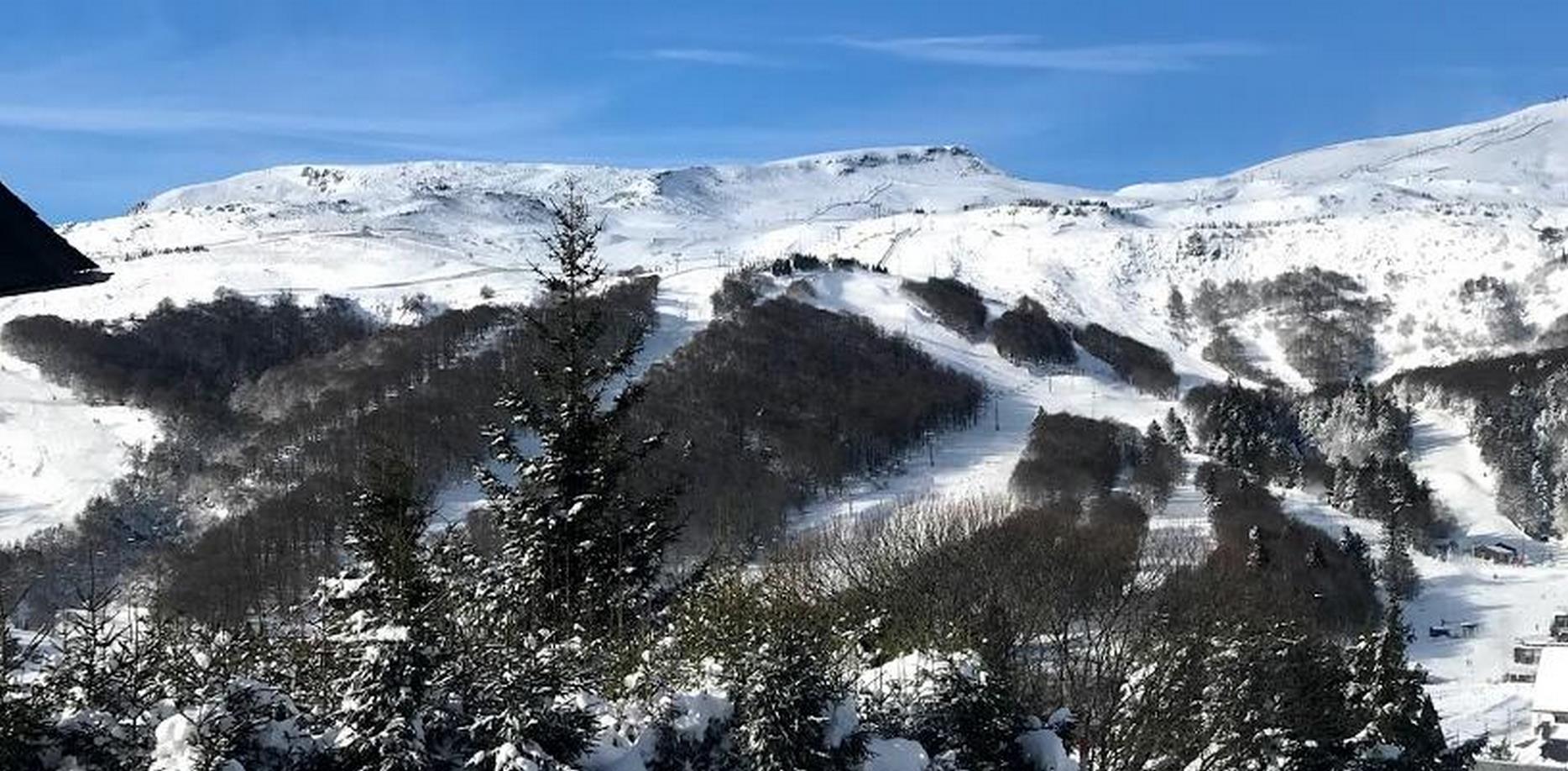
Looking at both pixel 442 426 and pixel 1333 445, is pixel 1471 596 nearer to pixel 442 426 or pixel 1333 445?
pixel 1333 445

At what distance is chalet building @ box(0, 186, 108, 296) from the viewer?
6039 mm

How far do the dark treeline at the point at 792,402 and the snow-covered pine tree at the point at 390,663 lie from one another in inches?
4001

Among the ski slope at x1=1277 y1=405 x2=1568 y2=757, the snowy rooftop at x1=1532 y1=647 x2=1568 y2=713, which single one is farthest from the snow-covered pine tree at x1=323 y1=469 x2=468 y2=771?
the snowy rooftop at x1=1532 y1=647 x2=1568 y2=713

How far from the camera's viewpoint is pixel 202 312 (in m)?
196

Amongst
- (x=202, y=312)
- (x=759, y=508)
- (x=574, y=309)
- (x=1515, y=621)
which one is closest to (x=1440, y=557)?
(x=1515, y=621)

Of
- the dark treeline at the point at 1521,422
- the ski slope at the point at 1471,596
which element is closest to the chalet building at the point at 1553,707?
the ski slope at the point at 1471,596

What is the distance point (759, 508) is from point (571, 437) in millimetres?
96629

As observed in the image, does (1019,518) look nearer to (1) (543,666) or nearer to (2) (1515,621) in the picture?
(1) (543,666)

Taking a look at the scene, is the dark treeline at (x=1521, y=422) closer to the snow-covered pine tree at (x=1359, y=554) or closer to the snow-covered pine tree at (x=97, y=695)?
the snow-covered pine tree at (x=1359, y=554)

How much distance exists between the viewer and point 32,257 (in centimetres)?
619

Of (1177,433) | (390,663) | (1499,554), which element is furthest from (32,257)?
(1177,433)

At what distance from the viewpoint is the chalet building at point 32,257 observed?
6039 millimetres

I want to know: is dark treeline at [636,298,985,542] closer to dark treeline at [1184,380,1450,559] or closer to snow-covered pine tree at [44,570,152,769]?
dark treeline at [1184,380,1450,559]

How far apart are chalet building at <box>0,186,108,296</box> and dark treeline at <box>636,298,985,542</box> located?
105 meters
